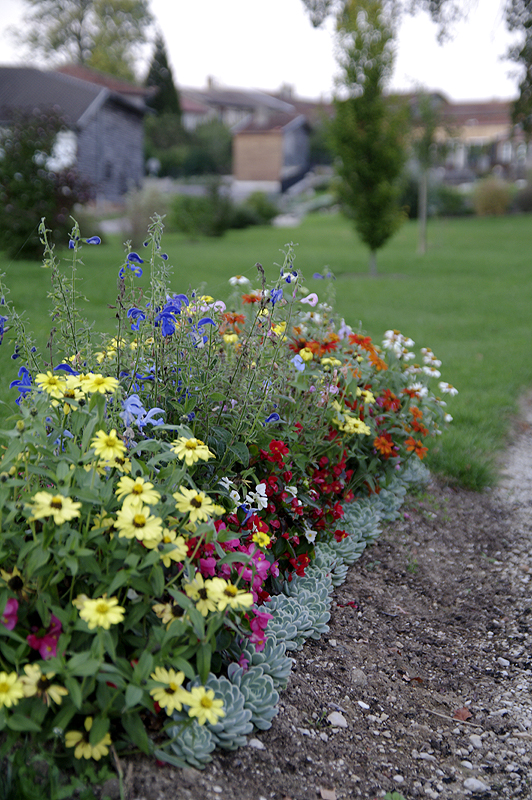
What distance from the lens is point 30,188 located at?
11992 millimetres

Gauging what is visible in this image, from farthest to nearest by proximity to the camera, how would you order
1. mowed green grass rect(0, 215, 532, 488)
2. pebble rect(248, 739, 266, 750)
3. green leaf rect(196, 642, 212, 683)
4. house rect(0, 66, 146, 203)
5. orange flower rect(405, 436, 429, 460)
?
house rect(0, 66, 146, 203)
mowed green grass rect(0, 215, 532, 488)
orange flower rect(405, 436, 429, 460)
pebble rect(248, 739, 266, 750)
green leaf rect(196, 642, 212, 683)

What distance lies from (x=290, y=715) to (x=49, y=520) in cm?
95

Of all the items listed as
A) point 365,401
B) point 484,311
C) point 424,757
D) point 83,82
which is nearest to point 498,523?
point 365,401

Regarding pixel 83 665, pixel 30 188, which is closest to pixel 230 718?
pixel 83 665

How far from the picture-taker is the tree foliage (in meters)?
11.8

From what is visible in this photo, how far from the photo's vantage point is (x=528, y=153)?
43.6 meters

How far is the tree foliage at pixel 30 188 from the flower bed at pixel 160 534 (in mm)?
10166

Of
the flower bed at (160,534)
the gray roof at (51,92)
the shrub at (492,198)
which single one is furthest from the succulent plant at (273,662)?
the shrub at (492,198)

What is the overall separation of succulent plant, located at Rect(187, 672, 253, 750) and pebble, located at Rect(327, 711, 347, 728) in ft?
1.05

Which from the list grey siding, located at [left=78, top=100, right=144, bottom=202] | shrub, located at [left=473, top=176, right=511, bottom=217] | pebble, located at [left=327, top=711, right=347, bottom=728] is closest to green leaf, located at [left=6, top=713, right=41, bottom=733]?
pebble, located at [left=327, top=711, right=347, bottom=728]

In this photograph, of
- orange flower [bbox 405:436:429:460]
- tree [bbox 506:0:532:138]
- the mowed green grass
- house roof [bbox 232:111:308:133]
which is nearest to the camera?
orange flower [bbox 405:436:429:460]

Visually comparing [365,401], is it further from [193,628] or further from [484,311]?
[484,311]

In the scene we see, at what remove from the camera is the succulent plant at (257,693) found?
1803 millimetres

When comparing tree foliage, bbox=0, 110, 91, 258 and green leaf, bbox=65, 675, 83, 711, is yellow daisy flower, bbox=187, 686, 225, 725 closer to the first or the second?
green leaf, bbox=65, 675, 83, 711
